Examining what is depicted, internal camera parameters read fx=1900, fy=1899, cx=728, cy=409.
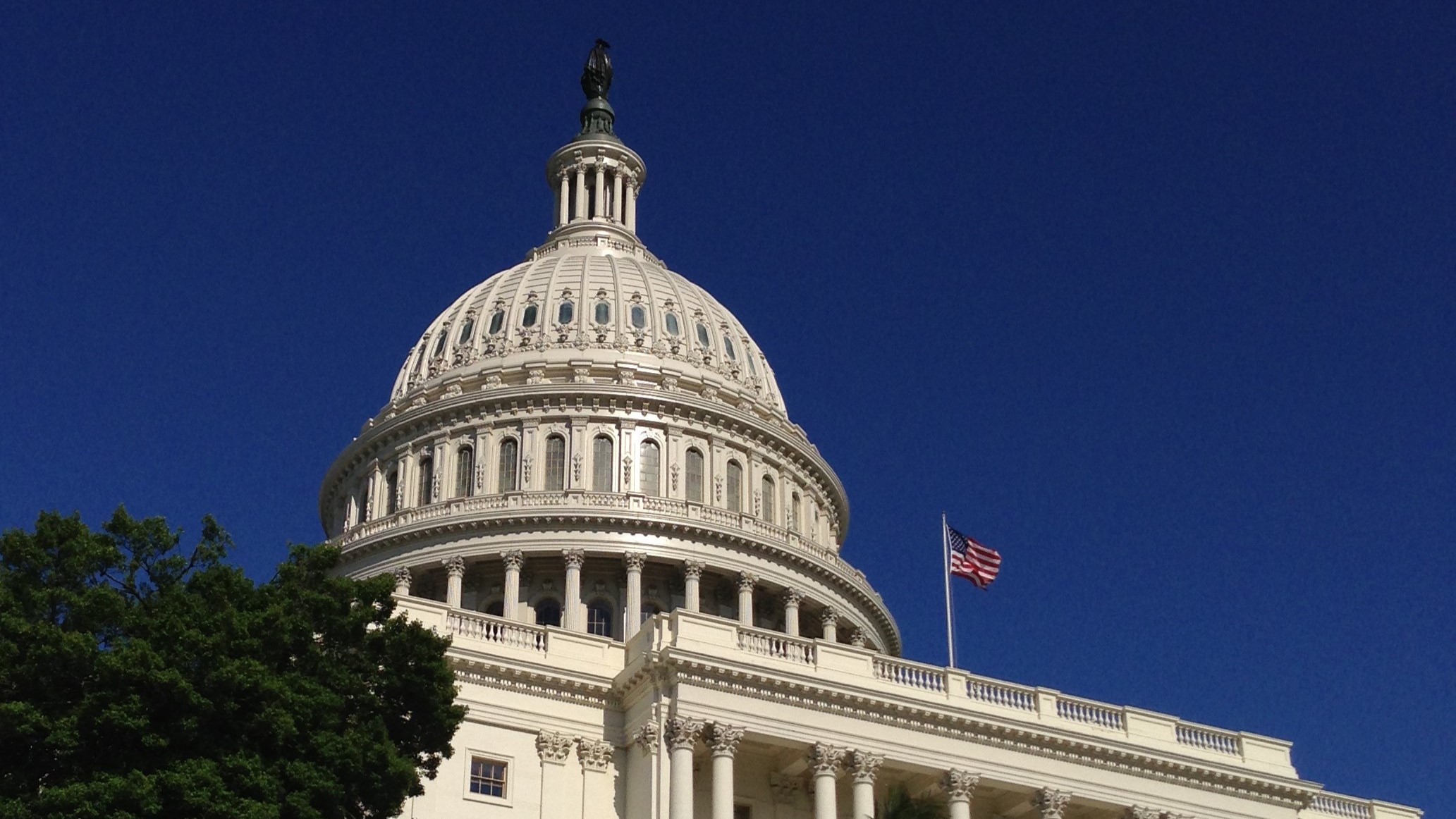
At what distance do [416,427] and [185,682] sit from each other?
1955 inches

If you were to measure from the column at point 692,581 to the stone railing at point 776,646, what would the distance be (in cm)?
2213

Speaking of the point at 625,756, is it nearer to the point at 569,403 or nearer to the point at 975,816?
the point at 975,816

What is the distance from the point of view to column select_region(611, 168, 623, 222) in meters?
103

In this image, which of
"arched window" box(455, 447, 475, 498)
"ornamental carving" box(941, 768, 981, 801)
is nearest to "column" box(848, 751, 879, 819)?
"ornamental carving" box(941, 768, 981, 801)

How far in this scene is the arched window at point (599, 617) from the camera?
253 feet

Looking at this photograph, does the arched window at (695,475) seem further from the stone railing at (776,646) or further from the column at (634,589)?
the stone railing at (776,646)

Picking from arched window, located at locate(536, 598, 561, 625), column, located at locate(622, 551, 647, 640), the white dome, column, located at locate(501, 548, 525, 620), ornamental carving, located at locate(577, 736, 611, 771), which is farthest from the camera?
the white dome

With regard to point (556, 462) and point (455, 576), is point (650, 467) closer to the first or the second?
point (556, 462)

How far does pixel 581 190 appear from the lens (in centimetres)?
10325

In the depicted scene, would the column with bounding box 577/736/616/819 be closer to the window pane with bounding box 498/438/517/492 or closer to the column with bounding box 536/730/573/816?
the column with bounding box 536/730/573/816

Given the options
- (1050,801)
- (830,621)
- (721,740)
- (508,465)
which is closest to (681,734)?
(721,740)

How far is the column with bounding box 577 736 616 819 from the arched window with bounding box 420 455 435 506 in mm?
30836

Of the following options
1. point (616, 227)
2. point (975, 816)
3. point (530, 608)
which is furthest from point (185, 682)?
point (616, 227)

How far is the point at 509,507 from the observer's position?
78812mm
